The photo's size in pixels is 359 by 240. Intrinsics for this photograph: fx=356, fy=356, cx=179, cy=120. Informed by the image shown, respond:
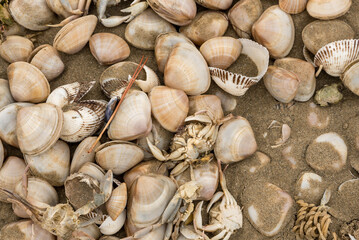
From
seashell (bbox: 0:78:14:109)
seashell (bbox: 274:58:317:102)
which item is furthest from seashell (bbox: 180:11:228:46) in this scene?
seashell (bbox: 0:78:14:109)

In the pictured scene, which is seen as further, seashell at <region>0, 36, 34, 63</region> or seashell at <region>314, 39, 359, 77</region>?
seashell at <region>0, 36, 34, 63</region>

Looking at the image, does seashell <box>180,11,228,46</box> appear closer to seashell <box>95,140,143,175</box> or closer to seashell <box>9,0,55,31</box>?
seashell <box>95,140,143,175</box>

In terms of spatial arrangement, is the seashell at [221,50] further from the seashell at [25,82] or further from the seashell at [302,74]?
the seashell at [25,82]

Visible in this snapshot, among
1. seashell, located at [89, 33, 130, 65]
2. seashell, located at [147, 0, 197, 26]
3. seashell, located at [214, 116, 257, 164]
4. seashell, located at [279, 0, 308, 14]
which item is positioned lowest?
seashell, located at [214, 116, 257, 164]

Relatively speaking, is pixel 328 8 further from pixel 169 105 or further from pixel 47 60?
pixel 47 60

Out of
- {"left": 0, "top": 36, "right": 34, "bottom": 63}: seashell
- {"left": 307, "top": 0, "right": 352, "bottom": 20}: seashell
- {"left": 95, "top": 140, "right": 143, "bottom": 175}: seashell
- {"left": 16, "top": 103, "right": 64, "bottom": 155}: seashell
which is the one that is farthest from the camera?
{"left": 0, "top": 36, "right": 34, "bottom": 63}: seashell

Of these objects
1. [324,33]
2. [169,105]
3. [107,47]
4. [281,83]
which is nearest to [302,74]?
[281,83]
